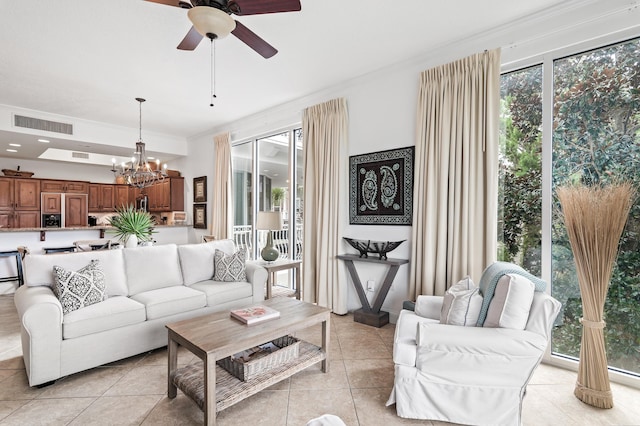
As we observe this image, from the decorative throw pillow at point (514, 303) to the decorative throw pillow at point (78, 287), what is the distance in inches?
122

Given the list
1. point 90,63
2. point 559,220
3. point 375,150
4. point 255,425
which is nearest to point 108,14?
point 90,63

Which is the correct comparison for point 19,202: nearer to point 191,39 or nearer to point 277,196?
point 277,196

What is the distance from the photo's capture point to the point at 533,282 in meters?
2.07

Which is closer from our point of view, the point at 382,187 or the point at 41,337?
the point at 41,337

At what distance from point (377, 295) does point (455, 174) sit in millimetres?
1559

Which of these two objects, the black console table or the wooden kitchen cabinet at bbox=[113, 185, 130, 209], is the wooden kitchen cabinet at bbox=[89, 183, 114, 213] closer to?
the wooden kitchen cabinet at bbox=[113, 185, 130, 209]

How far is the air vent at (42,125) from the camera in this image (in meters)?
4.84

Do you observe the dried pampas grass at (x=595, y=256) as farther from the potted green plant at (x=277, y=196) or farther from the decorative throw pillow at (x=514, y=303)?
the potted green plant at (x=277, y=196)

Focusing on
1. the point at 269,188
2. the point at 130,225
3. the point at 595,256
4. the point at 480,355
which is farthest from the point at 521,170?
the point at 130,225

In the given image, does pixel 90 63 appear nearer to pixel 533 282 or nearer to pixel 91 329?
pixel 91 329

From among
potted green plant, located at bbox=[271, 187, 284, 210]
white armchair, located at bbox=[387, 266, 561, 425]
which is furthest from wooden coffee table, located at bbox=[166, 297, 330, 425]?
potted green plant, located at bbox=[271, 187, 284, 210]

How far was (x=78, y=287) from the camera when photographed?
2.65 metres

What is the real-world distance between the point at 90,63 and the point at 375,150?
3.27 meters

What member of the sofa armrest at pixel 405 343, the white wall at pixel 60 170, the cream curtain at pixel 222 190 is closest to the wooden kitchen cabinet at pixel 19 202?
the white wall at pixel 60 170
